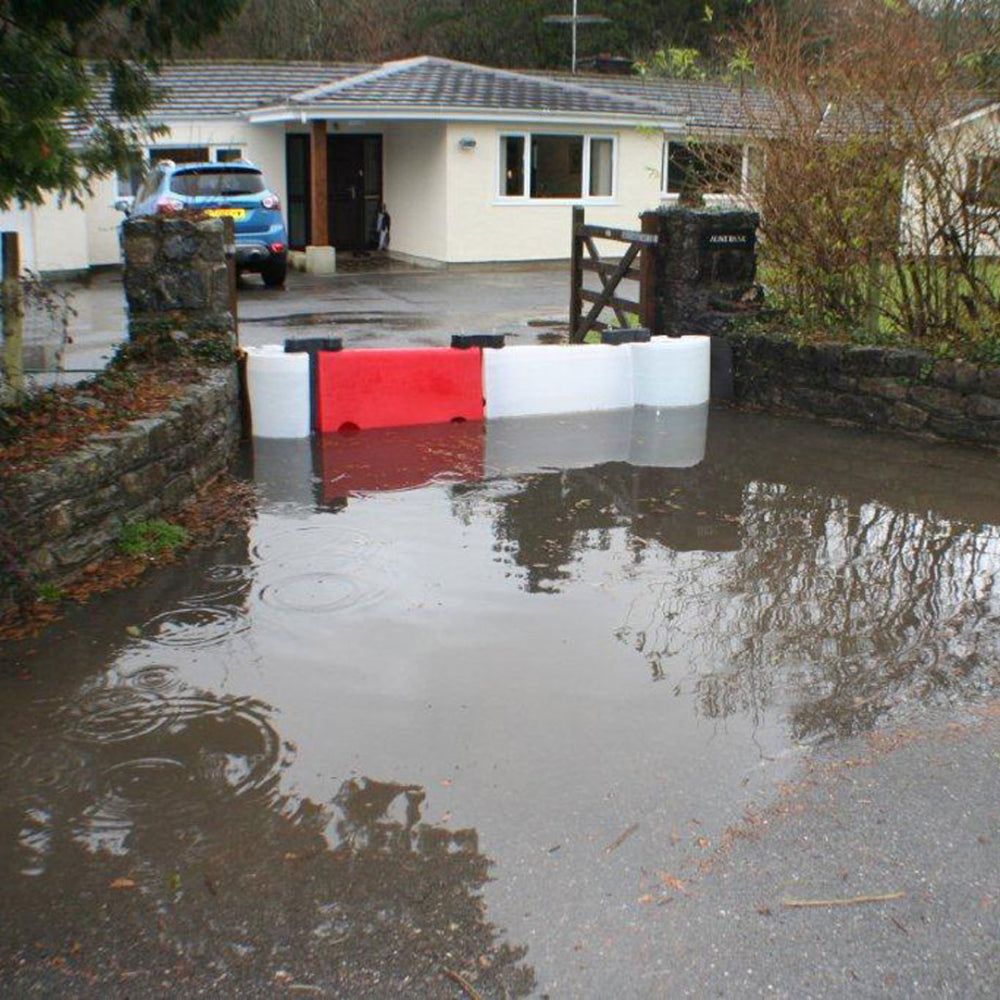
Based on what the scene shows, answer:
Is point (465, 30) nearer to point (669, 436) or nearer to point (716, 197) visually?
point (716, 197)

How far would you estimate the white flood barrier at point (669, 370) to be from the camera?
35.7 feet

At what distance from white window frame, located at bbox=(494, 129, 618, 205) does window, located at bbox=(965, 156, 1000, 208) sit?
16.0 m

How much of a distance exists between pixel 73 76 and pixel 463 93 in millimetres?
20085

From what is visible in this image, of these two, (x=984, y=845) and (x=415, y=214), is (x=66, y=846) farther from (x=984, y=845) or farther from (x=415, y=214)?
(x=415, y=214)

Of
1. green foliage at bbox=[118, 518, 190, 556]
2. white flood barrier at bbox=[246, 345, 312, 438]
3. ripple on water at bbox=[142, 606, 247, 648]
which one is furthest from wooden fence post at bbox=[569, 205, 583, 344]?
ripple on water at bbox=[142, 606, 247, 648]

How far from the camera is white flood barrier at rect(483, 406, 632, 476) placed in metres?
9.03

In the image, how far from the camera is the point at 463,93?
25.0 metres

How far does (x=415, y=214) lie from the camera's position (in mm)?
25688

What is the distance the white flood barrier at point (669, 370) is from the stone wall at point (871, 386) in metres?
0.45

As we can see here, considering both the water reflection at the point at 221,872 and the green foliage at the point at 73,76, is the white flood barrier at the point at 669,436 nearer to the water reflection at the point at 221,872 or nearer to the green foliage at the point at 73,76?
the green foliage at the point at 73,76

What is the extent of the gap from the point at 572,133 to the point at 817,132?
1545 centimetres

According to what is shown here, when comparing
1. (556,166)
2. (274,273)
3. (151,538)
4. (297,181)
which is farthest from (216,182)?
(151,538)

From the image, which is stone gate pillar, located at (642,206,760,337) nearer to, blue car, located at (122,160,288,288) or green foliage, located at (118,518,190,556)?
green foliage, located at (118,518,190,556)

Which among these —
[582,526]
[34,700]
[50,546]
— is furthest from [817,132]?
[34,700]
